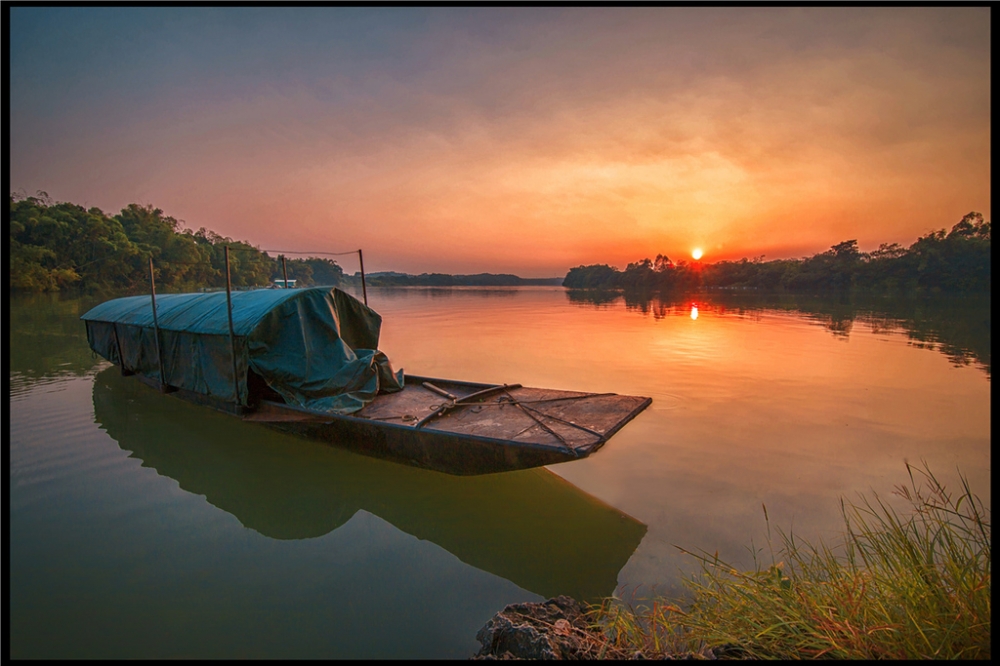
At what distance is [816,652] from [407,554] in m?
3.23

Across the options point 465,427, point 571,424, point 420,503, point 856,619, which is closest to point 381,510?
point 420,503

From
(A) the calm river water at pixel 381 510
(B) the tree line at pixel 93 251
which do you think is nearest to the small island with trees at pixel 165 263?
(B) the tree line at pixel 93 251

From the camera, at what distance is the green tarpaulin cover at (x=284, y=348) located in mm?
6539

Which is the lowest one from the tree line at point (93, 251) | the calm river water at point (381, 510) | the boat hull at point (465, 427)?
→ the calm river water at point (381, 510)

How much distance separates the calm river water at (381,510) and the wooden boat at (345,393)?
60 centimetres

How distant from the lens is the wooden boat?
499cm

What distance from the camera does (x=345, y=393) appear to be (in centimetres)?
670

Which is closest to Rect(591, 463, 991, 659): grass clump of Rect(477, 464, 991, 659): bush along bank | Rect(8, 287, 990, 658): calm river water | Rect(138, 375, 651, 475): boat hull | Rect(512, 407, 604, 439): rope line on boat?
Rect(477, 464, 991, 659): bush along bank

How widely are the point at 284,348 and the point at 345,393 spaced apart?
3.63 ft

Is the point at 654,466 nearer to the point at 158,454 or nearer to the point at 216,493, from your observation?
the point at 216,493

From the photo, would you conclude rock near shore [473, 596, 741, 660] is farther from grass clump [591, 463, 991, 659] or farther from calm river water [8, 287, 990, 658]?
calm river water [8, 287, 990, 658]

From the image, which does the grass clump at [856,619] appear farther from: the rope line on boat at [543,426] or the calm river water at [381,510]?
the rope line on boat at [543,426]

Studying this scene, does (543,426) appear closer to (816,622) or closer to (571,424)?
(571,424)

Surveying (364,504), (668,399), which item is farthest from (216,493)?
(668,399)
